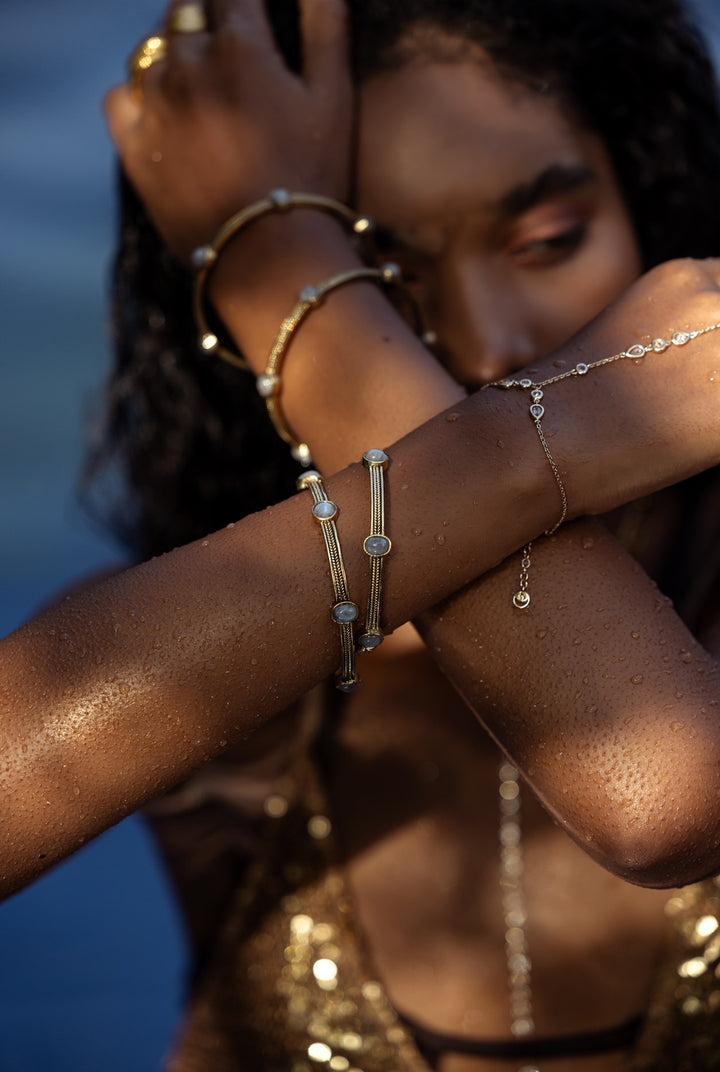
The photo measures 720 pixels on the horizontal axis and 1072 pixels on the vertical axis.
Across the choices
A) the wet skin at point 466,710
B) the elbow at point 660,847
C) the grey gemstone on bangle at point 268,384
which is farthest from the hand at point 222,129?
the elbow at point 660,847

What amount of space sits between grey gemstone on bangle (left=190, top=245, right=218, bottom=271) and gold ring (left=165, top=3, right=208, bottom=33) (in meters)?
0.27

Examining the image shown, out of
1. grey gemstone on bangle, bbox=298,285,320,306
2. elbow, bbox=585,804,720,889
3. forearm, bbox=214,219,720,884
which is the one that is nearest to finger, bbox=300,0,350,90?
grey gemstone on bangle, bbox=298,285,320,306

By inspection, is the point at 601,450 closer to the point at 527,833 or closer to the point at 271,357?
the point at 271,357

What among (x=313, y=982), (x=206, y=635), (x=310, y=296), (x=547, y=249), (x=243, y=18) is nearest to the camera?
Result: (x=206, y=635)

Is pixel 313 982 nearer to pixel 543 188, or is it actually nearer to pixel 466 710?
pixel 466 710

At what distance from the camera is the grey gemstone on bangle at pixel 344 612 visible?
815mm

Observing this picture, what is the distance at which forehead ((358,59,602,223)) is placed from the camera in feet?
3.98

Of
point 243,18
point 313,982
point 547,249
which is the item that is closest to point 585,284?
point 547,249

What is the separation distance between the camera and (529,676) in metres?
0.86

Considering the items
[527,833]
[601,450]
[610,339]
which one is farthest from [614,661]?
[527,833]

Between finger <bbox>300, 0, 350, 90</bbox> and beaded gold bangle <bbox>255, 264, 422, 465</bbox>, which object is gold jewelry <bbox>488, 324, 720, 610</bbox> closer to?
beaded gold bangle <bbox>255, 264, 422, 465</bbox>

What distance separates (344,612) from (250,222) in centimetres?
49

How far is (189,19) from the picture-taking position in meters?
1.15

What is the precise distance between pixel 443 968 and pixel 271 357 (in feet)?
3.02
